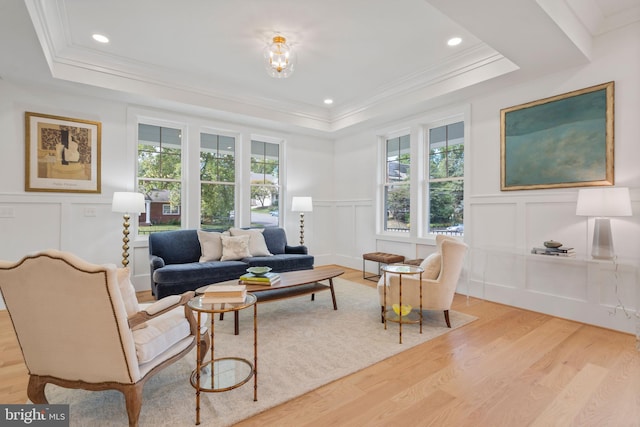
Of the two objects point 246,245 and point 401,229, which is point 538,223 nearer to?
point 401,229

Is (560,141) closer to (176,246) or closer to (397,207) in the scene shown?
(397,207)

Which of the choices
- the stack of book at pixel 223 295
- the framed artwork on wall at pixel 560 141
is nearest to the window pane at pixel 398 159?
the framed artwork on wall at pixel 560 141

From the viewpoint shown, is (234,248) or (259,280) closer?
(259,280)

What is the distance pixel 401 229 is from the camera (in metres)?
5.34

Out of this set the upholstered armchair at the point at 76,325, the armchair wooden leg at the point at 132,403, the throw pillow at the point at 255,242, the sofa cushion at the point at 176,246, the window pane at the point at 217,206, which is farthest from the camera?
the window pane at the point at 217,206

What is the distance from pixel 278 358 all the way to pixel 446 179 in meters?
3.53

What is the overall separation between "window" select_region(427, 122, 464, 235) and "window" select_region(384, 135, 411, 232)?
1.43 feet

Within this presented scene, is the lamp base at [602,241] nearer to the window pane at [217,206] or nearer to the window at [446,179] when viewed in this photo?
the window at [446,179]

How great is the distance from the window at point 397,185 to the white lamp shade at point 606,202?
99.2 inches

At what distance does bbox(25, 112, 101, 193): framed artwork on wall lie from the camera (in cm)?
372

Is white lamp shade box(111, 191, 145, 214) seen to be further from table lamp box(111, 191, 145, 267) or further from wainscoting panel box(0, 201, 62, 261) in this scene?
wainscoting panel box(0, 201, 62, 261)

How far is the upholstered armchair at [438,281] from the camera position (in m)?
2.96

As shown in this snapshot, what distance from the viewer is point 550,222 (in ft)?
11.2

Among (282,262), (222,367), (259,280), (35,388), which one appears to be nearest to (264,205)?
(282,262)
